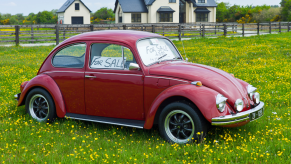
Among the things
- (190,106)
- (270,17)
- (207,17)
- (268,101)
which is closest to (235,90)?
(190,106)

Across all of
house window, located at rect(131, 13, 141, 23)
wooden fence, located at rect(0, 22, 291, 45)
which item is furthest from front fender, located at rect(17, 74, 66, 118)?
house window, located at rect(131, 13, 141, 23)

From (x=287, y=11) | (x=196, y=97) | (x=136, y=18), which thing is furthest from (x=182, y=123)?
(x=287, y=11)

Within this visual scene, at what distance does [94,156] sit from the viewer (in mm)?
4039

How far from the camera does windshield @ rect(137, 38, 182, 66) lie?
16.1 ft

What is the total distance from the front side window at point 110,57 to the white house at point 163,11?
44404 millimetres

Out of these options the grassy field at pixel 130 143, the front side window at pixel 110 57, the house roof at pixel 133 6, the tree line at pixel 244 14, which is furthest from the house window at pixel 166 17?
the front side window at pixel 110 57

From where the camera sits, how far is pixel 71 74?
207 inches

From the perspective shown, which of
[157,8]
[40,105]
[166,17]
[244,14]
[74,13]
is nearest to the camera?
[40,105]

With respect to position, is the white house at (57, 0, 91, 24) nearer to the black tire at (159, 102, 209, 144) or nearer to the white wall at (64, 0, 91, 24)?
the white wall at (64, 0, 91, 24)

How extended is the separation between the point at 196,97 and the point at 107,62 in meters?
1.69

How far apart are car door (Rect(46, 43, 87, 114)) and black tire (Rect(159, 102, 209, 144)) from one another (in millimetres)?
1575

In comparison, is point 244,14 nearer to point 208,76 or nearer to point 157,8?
point 157,8

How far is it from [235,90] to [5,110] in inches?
183

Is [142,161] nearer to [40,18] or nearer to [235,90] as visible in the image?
[235,90]
